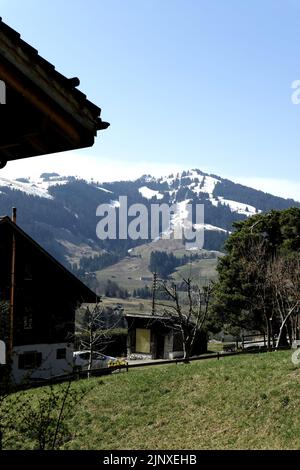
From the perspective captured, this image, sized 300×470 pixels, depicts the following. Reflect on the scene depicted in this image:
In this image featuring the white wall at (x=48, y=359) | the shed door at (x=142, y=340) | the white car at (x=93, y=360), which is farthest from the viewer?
the shed door at (x=142, y=340)

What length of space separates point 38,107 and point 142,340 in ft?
188

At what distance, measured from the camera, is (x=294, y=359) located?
24953 millimetres

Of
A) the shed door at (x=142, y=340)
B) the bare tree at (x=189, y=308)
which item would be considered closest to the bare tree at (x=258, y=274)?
the bare tree at (x=189, y=308)

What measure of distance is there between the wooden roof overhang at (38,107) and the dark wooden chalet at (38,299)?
3235 cm

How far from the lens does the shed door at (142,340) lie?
61.5 metres

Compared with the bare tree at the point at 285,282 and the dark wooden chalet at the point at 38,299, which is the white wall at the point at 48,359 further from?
the bare tree at the point at 285,282

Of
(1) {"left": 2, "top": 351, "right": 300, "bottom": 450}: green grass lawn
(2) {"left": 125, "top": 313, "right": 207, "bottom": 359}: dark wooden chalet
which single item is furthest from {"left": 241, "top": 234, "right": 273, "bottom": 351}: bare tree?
(1) {"left": 2, "top": 351, "right": 300, "bottom": 450}: green grass lawn

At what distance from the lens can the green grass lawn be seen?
1852 cm

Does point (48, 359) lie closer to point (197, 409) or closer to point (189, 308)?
point (189, 308)
